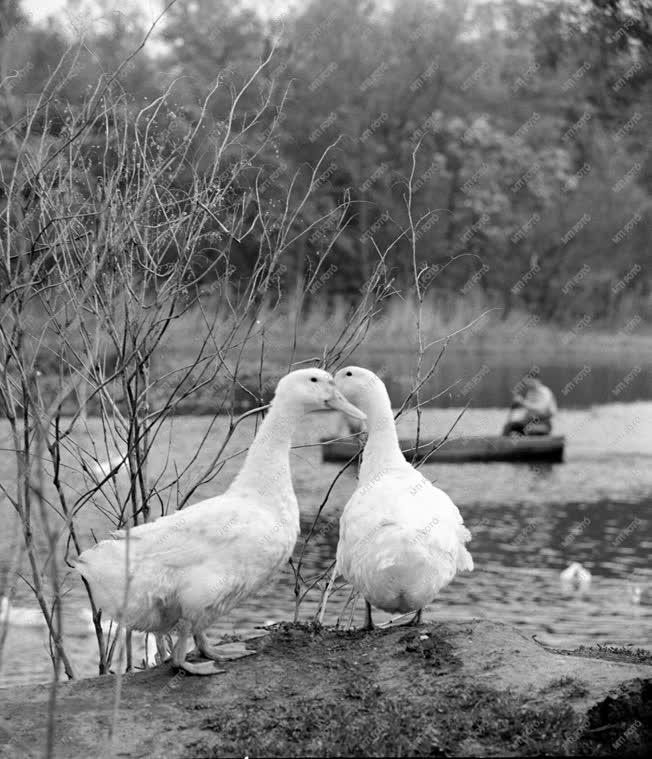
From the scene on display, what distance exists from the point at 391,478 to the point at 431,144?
47488mm

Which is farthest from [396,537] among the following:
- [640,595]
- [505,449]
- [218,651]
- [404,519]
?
[505,449]

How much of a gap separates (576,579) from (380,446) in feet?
24.7

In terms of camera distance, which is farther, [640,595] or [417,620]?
[640,595]

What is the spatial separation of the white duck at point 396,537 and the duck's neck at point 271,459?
2.05 ft

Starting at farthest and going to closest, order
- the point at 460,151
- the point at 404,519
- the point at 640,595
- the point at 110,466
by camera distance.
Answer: the point at 460,151, the point at 640,595, the point at 110,466, the point at 404,519

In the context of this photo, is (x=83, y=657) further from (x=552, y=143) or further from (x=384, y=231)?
(x=552, y=143)

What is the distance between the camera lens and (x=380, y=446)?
7.32 m

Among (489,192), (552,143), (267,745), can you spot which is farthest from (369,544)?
(552,143)

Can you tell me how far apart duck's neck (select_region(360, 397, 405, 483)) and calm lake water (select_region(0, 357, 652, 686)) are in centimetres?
41

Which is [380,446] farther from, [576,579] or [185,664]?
[576,579]

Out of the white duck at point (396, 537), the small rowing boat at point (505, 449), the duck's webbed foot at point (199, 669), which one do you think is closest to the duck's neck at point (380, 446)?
the white duck at point (396, 537)

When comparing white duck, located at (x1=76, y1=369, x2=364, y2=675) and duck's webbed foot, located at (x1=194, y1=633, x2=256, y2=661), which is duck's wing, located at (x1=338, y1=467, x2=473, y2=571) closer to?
white duck, located at (x1=76, y1=369, x2=364, y2=675)

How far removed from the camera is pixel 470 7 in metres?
56.2

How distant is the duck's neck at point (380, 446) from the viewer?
7.30 m
